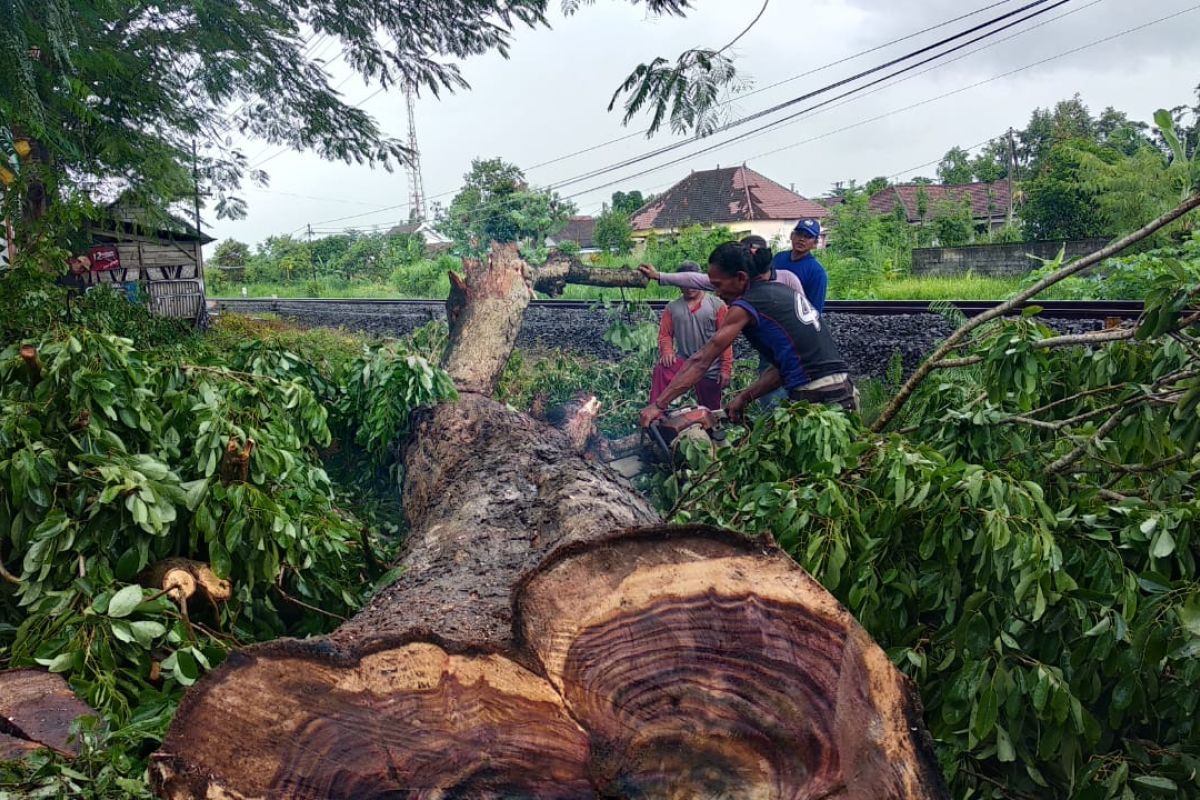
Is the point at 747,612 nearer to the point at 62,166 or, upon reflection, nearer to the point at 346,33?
the point at 62,166

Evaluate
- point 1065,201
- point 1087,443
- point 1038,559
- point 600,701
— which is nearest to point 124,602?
point 600,701

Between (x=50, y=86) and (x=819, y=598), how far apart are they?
248 inches

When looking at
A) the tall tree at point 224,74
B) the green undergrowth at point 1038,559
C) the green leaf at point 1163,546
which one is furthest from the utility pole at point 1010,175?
the green leaf at point 1163,546

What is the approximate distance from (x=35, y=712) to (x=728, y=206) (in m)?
23.4

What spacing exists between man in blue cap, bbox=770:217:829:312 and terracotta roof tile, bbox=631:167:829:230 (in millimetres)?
17439

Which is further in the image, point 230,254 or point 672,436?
point 230,254

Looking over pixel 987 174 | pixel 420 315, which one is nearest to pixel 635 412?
pixel 420 315

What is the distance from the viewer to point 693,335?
5.55 metres

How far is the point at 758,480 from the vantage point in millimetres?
2996

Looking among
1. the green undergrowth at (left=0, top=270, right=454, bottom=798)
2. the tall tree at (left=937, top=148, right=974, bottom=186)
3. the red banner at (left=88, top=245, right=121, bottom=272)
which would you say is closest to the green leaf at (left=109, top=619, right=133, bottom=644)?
the green undergrowth at (left=0, top=270, right=454, bottom=798)

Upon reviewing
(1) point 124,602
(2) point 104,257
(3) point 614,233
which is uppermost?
(3) point 614,233

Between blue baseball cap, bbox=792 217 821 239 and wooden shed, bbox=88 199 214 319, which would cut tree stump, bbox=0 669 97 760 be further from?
wooden shed, bbox=88 199 214 319

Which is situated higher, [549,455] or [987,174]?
[987,174]

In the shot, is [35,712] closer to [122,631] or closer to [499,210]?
[122,631]
